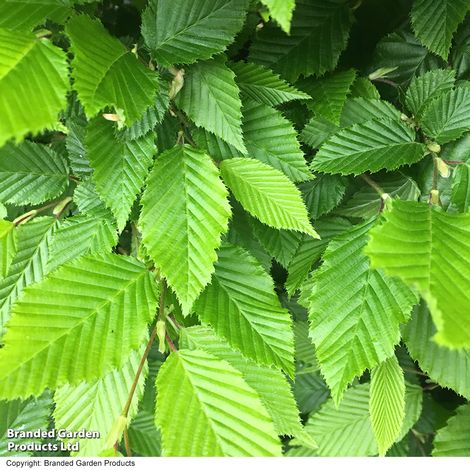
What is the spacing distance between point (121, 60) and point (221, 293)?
26 centimetres

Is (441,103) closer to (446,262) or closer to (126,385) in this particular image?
(446,262)

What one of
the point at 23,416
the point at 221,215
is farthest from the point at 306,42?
the point at 23,416

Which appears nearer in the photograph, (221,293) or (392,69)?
(221,293)

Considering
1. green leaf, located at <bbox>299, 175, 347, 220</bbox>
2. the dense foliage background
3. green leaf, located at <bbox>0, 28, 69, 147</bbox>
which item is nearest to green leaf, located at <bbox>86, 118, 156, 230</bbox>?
the dense foliage background

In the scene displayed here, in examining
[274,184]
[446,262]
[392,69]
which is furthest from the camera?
[392,69]

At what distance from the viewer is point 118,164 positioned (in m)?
0.51

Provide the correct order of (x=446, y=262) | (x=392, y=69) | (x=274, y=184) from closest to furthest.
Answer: (x=446, y=262)
(x=274, y=184)
(x=392, y=69)

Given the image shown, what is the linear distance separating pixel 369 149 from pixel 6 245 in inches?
17.4

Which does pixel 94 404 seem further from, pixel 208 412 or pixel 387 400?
pixel 387 400

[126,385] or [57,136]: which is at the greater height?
[57,136]

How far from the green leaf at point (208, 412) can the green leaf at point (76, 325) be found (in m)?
0.06

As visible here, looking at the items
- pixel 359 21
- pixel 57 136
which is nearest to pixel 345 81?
pixel 359 21

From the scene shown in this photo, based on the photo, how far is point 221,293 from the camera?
54 cm

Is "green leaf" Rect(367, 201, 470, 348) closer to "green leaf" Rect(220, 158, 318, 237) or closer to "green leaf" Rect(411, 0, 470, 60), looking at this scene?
"green leaf" Rect(220, 158, 318, 237)
